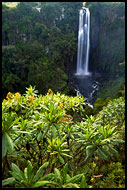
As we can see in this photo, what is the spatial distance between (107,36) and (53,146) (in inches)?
1235

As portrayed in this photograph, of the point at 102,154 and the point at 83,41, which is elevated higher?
the point at 83,41

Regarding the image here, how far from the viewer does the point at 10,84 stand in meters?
21.3

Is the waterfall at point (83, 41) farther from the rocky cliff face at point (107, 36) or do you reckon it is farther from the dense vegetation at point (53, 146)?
the dense vegetation at point (53, 146)

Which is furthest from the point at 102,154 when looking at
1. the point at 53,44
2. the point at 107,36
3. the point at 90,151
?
the point at 107,36

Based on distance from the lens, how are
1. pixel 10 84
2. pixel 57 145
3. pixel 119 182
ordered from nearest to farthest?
pixel 57 145, pixel 119 182, pixel 10 84

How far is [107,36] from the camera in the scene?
2947 cm

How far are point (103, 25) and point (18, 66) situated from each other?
62.2ft

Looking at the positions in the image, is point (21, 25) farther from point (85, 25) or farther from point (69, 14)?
point (85, 25)

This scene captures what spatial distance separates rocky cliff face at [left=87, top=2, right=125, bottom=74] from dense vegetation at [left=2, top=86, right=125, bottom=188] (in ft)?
83.9

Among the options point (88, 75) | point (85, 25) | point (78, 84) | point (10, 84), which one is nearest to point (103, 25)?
point (85, 25)

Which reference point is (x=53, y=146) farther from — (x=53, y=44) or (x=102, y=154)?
(x=53, y=44)

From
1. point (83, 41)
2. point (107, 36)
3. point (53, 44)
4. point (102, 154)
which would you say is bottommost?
point (102, 154)

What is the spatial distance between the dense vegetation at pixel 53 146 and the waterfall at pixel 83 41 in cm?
2578

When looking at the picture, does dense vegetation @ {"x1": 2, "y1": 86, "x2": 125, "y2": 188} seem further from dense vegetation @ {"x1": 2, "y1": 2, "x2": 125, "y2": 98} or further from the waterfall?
the waterfall
